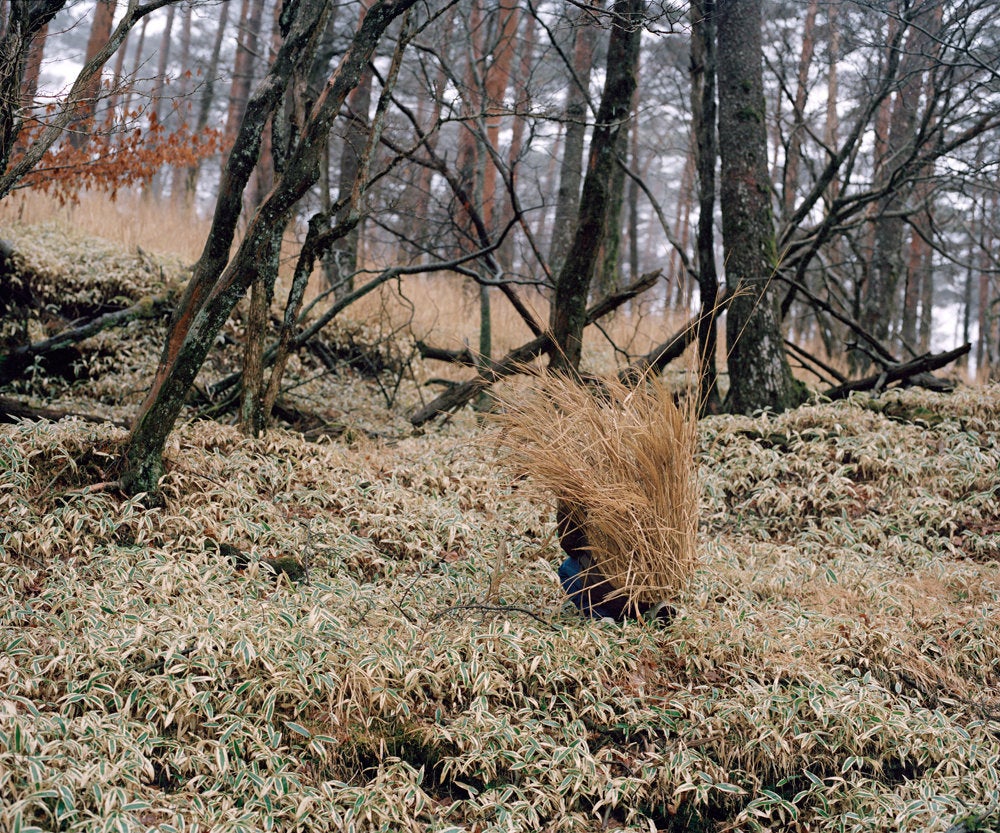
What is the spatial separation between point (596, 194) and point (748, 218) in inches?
59.8

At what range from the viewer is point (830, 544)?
464 cm

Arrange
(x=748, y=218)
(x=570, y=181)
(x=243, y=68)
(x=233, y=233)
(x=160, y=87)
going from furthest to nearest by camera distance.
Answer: (x=243, y=68), (x=570, y=181), (x=748, y=218), (x=160, y=87), (x=233, y=233)

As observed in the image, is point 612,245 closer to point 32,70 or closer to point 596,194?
point 596,194

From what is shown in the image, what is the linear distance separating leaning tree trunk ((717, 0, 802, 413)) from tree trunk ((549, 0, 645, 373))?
124 centimetres

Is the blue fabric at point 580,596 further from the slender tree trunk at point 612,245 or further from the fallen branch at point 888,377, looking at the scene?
the slender tree trunk at point 612,245

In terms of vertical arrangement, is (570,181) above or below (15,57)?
above

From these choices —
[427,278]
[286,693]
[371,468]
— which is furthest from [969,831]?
[427,278]

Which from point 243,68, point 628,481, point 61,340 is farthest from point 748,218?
point 243,68

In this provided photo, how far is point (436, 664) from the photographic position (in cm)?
284

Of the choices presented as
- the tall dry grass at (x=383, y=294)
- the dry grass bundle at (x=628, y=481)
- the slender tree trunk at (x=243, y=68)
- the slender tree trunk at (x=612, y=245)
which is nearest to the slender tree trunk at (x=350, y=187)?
the tall dry grass at (x=383, y=294)

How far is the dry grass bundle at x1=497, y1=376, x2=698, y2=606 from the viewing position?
3.13m

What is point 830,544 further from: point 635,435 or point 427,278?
point 427,278

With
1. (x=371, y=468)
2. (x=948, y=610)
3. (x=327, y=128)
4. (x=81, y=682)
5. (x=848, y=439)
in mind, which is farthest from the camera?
(x=848, y=439)

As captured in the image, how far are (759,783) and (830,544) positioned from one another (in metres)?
2.31
